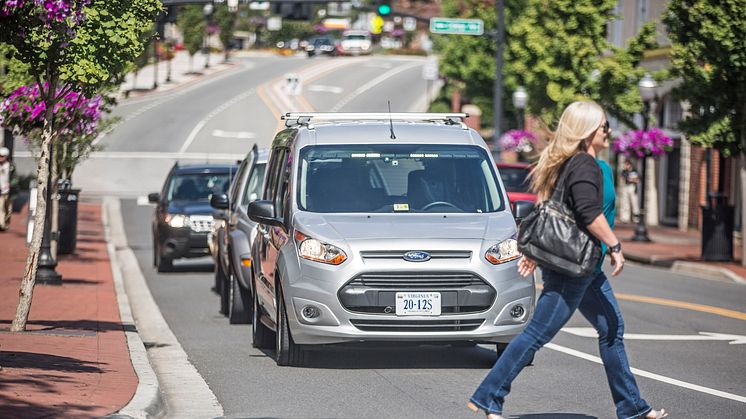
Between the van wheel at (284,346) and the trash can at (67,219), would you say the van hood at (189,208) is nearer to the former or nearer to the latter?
the trash can at (67,219)

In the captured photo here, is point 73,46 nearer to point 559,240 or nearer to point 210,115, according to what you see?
point 559,240

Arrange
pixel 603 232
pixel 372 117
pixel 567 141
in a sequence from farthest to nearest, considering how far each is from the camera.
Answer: pixel 372 117 → pixel 567 141 → pixel 603 232

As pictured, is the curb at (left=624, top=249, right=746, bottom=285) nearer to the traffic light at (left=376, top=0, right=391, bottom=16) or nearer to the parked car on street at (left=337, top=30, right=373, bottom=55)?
the traffic light at (left=376, top=0, right=391, bottom=16)

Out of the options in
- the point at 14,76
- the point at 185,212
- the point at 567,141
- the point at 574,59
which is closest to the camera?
the point at 567,141

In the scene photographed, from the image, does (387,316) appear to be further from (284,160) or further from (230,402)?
(284,160)

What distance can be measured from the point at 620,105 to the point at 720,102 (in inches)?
509

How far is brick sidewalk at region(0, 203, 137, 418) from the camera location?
8195 mm

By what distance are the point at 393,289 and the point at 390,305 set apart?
0.40 ft

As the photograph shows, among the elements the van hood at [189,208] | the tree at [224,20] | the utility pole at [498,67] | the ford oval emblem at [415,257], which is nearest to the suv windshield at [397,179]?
the ford oval emblem at [415,257]

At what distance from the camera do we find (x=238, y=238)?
1452 cm

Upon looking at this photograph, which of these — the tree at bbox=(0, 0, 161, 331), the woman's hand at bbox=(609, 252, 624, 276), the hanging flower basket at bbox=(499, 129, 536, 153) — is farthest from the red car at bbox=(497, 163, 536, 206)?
the hanging flower basket at bbox=(499, 129, 536, 153)

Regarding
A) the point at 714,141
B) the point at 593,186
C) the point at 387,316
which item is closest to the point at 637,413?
the point at 593,186

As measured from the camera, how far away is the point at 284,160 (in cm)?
1230

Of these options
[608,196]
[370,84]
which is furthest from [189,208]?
[370,84]
